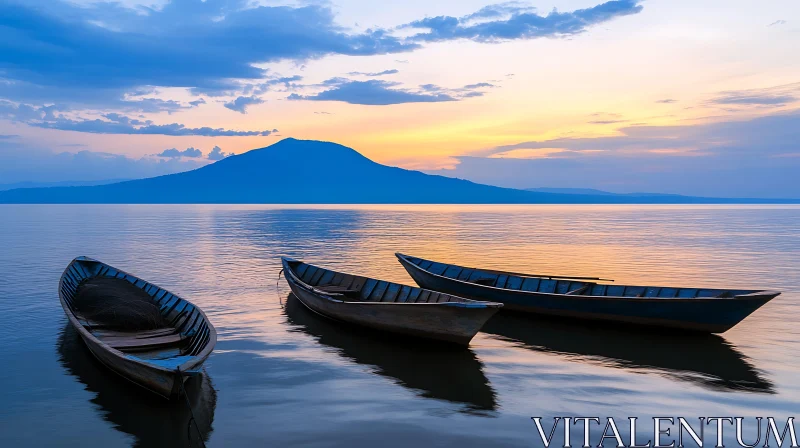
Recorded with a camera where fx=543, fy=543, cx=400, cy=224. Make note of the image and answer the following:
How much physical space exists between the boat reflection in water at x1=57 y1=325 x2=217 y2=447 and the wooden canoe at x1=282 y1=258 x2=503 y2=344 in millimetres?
4907

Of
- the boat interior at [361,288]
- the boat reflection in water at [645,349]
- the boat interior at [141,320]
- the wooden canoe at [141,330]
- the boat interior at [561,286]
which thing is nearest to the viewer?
the wooden canoe at [141,330]

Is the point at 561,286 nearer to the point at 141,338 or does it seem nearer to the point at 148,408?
the point at 141,338

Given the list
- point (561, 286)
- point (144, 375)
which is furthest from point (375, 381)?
point (561, 286)

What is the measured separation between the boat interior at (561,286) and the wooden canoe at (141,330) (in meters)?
11.7

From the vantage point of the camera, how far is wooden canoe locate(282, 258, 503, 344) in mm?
14086

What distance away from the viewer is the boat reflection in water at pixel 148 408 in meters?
9.67

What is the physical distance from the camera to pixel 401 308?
14883 millimetres

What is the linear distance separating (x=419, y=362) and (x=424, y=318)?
1.21m

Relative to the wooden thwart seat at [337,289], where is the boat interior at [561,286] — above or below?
above

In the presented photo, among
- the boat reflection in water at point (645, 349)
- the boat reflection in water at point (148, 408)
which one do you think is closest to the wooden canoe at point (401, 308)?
the boat reflection in water at point (645, 349)

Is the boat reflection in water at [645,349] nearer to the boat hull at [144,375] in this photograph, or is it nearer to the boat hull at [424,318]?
the boat hull at [424,318]

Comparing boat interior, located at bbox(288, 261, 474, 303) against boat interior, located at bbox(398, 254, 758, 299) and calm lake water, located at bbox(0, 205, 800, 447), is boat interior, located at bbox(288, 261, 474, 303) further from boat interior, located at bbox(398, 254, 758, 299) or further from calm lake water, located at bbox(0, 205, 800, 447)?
boat interior, located at bbox(398, 254, 758, 299)

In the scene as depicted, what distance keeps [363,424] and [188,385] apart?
432 cm

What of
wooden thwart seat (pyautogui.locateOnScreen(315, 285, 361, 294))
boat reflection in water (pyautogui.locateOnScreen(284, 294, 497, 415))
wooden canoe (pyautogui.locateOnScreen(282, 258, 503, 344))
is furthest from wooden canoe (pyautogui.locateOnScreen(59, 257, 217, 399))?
wooden thwart seat (pyautogui.locateOnScreen(315, 285, 361, 294))
